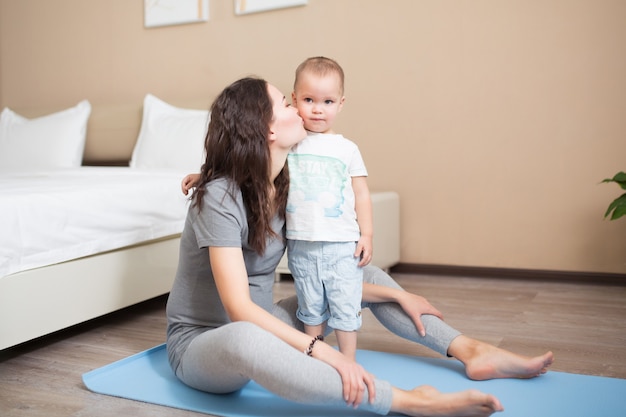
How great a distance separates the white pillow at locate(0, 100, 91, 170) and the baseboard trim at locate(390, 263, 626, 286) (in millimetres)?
1979

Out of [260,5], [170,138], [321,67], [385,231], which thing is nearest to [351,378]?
[321,67]

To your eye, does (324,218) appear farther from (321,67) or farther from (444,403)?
(444,403)

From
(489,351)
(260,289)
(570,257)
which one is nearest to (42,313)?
(260,289)

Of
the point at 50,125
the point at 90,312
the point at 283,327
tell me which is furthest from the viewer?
the point at 50,125

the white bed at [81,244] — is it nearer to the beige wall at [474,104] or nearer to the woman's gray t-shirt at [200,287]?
the woman's gray t-shirt at [200,287]

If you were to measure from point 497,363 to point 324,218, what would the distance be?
60 centimetres

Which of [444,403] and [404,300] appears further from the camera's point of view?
[404,300]

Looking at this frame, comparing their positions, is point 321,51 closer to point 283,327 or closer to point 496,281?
point 496,281

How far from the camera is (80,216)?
2221 mm

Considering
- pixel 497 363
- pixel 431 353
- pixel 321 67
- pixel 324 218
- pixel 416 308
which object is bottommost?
pixel 431 353

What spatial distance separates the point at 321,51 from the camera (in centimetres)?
362

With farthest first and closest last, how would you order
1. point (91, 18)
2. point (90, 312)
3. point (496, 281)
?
point (91, 18) < point (496, 281) < point (90, 312)

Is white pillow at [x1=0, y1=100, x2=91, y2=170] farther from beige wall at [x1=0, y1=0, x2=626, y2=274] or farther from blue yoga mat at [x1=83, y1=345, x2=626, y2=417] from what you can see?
blue yoga mat at [x1=83, y1=345, x2=626, y2=417]

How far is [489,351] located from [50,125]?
3.01 metres
